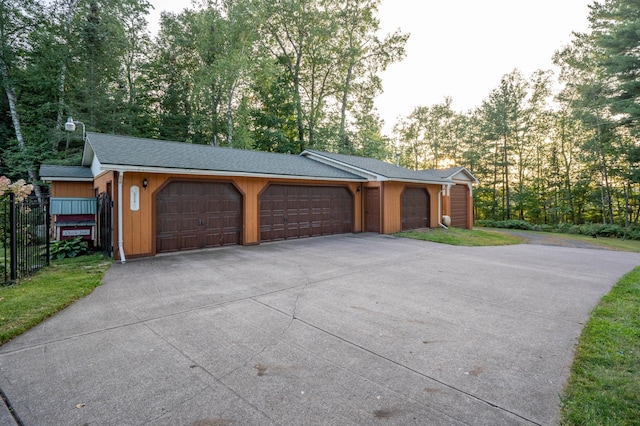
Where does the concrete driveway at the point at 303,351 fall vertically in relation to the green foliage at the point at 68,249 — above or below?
below

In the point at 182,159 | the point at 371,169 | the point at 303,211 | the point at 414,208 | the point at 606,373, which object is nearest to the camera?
the point at 606,373

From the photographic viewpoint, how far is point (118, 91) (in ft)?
58.0

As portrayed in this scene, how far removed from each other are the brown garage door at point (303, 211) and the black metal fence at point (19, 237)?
5529 millimetres

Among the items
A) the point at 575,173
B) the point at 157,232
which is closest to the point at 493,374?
the point at 157,232

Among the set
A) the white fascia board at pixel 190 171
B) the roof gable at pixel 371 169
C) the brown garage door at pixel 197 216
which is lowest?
the brown garage door at pixel 197 216

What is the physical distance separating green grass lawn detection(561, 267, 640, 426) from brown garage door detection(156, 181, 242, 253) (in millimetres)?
8350

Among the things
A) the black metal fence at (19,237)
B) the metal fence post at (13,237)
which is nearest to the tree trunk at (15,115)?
the black metal fence at (19,237)

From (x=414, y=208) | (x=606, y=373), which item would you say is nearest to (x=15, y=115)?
(x=414, y=208)

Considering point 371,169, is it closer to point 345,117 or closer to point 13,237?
point 13,237

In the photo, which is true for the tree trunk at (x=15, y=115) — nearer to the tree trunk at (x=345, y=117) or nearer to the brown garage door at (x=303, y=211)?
the brown garage door at (x=303, y=211)

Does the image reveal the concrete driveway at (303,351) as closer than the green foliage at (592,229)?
Yes

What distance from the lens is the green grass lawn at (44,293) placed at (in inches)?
143

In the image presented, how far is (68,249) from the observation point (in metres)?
7.82

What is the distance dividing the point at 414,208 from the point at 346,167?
149 inches
